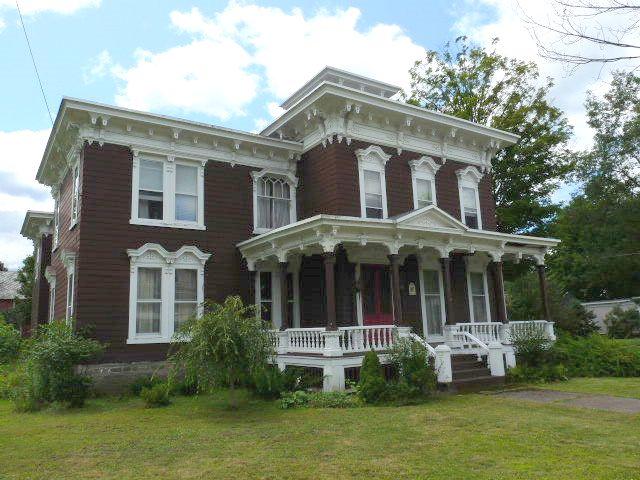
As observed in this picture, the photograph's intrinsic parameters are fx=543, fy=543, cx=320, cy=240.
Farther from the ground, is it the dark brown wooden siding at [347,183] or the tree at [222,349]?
the dark brown wooden siding at [347,183]

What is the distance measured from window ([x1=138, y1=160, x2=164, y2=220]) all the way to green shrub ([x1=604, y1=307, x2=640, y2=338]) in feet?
83.9

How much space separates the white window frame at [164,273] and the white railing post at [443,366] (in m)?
6.06

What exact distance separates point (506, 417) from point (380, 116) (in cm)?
964

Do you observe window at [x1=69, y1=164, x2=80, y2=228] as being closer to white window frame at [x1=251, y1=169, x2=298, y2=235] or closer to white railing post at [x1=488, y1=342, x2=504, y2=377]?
white window frame at [x1=251, y1=169, x2=298, y2=235]

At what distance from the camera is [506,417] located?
8820 millimetres

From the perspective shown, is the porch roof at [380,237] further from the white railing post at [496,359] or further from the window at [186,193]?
the white railing post at [496,359]

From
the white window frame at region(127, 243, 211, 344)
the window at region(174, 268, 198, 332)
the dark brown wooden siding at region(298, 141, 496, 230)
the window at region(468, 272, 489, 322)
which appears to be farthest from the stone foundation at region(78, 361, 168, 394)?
the window at region(468, 272, 489, 322)

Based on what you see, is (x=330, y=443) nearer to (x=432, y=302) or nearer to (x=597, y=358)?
(x=432, y=302)

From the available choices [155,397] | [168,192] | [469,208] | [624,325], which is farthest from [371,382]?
[624,325]

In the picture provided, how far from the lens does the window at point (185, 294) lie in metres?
14.3

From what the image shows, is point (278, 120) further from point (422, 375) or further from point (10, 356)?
point (10, 356)

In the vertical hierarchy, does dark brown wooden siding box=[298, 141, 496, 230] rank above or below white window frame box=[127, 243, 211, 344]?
above

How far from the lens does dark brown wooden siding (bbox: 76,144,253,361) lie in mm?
13172

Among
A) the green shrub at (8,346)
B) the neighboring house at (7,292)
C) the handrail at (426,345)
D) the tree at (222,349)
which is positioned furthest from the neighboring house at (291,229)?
the neighboring house at (7,292)
